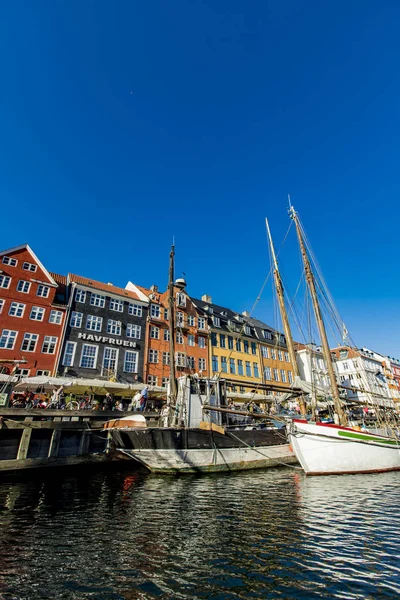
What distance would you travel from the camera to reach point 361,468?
16.8 meters

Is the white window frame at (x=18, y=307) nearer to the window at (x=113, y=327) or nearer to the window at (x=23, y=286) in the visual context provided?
the window at (x=23, y=286)

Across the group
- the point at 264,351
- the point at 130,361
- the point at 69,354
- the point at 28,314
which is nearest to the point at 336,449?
the point at 130,361

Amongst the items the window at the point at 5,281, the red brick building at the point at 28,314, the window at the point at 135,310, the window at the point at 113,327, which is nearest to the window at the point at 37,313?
the red brick building at the point at 28,314

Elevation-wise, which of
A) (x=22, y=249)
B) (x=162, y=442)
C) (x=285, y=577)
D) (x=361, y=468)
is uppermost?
(x=22, y=249)

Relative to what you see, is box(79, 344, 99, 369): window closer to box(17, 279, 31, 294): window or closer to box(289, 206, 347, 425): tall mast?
box(17, 279, 31, 294): window

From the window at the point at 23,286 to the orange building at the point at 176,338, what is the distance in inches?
561

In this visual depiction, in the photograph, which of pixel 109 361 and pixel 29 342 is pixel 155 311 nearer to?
pixel 109 361

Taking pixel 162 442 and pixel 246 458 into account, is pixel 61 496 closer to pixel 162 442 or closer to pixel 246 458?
pixel 162 442

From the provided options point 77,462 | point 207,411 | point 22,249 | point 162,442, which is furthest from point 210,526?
point 22,249

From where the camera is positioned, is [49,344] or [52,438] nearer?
[52,438]

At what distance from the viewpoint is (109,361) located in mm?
34688

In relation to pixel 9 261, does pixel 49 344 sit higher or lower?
lower

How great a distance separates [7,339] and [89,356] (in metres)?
8.03

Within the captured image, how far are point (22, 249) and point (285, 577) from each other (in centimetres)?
3760
